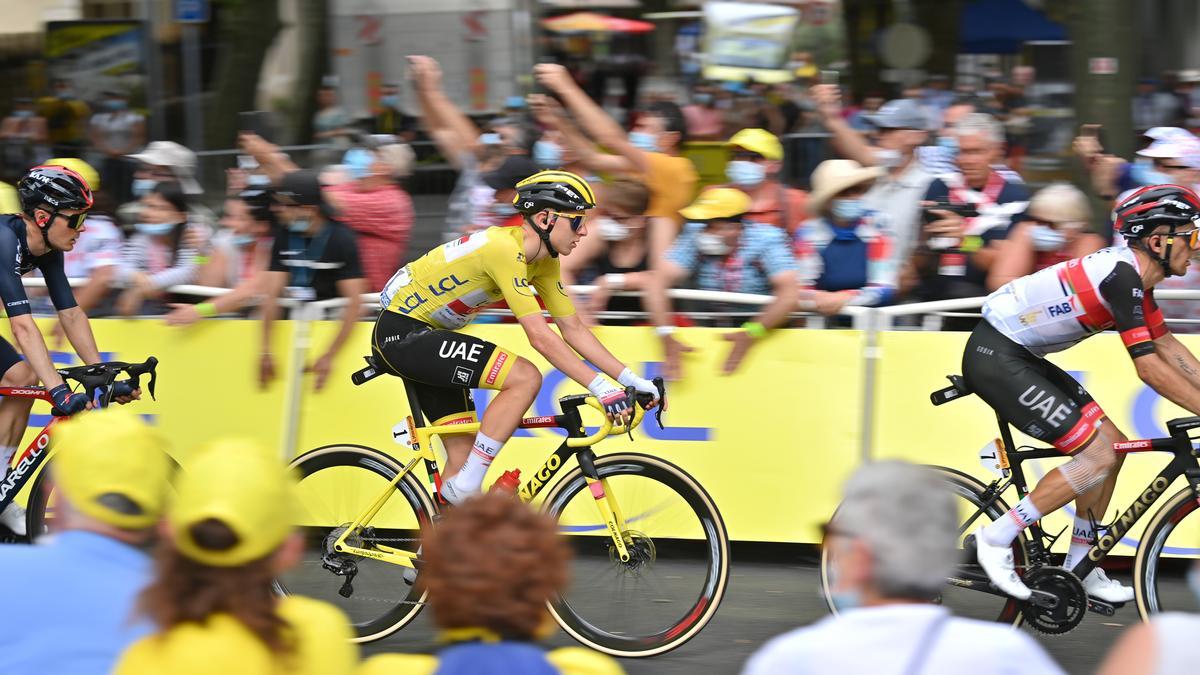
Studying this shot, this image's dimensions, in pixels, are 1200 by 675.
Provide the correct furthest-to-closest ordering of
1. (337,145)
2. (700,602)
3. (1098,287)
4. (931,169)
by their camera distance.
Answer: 1. (337,145)
2. (931,169)
3. (700,602)
4. (1098,287)

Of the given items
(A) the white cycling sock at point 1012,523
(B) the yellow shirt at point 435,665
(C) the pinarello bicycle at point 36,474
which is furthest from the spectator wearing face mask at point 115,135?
(B) the yellow shirt at point 435,665

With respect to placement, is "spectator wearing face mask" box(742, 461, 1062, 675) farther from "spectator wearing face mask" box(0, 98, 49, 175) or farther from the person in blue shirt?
"spectator wearing face mask" box(0, 98, 49, 175)

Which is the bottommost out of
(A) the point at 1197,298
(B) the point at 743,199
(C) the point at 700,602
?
(C) the point at 700,602

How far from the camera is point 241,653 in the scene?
8.79 ft

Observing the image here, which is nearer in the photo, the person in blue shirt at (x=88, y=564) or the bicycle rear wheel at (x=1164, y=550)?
the person in blue shirt at (x=88, y=564)

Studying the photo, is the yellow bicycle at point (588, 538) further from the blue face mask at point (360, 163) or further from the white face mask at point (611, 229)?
the blue face mask at point (360, 163)

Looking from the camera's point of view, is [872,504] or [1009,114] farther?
[1009,114]

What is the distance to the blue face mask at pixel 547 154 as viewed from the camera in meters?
9.34

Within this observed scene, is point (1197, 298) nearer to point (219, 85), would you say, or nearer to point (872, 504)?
point (872, 504)

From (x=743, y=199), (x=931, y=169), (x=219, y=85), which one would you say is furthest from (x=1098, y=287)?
(x=219, y=85)

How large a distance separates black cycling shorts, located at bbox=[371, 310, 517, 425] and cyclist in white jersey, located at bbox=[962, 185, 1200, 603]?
1983 mm

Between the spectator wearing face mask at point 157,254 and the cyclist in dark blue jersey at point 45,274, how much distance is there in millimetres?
1662

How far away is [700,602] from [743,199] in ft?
8.40

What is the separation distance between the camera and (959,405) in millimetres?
7254
